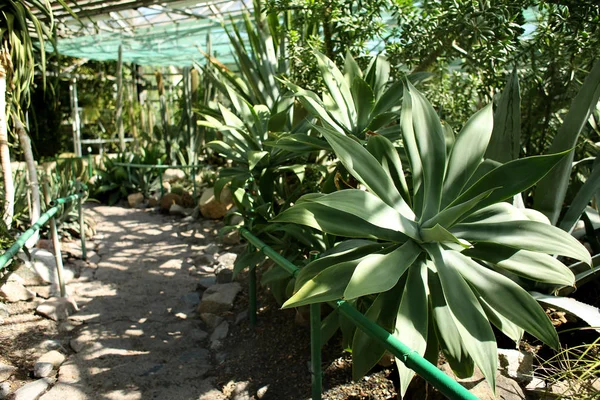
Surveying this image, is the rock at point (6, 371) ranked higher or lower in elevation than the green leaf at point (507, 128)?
lower

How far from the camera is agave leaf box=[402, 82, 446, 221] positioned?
4.66 ft

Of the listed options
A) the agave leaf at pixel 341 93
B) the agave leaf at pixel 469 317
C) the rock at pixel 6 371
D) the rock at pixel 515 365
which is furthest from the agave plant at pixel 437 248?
the rock at pixel 6 371

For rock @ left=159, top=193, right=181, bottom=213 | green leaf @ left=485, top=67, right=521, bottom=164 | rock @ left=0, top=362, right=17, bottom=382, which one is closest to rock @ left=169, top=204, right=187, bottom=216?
rock @ left=159, top=193, right=181, bottom=213

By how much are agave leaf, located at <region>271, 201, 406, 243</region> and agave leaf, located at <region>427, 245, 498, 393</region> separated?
0.48 feet

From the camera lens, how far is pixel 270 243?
95.4 inches

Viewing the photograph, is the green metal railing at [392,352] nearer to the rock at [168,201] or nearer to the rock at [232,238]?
the rock at [232,238]

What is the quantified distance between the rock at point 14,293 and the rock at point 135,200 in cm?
354

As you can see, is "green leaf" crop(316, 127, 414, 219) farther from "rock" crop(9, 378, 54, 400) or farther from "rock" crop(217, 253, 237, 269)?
"rock" crop(217, 253, 237, 269)

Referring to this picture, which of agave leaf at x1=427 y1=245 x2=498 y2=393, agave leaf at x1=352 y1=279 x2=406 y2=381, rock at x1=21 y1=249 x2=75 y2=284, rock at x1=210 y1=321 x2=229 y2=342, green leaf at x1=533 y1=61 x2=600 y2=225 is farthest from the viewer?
rock at x1=21 y1=249 x2=75 y2=284

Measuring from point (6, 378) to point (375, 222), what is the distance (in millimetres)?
1942

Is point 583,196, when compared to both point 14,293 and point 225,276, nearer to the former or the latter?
point 225,276

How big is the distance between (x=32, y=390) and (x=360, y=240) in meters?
1.64

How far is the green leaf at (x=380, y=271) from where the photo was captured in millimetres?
1117

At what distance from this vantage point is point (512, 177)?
4.33 ft
